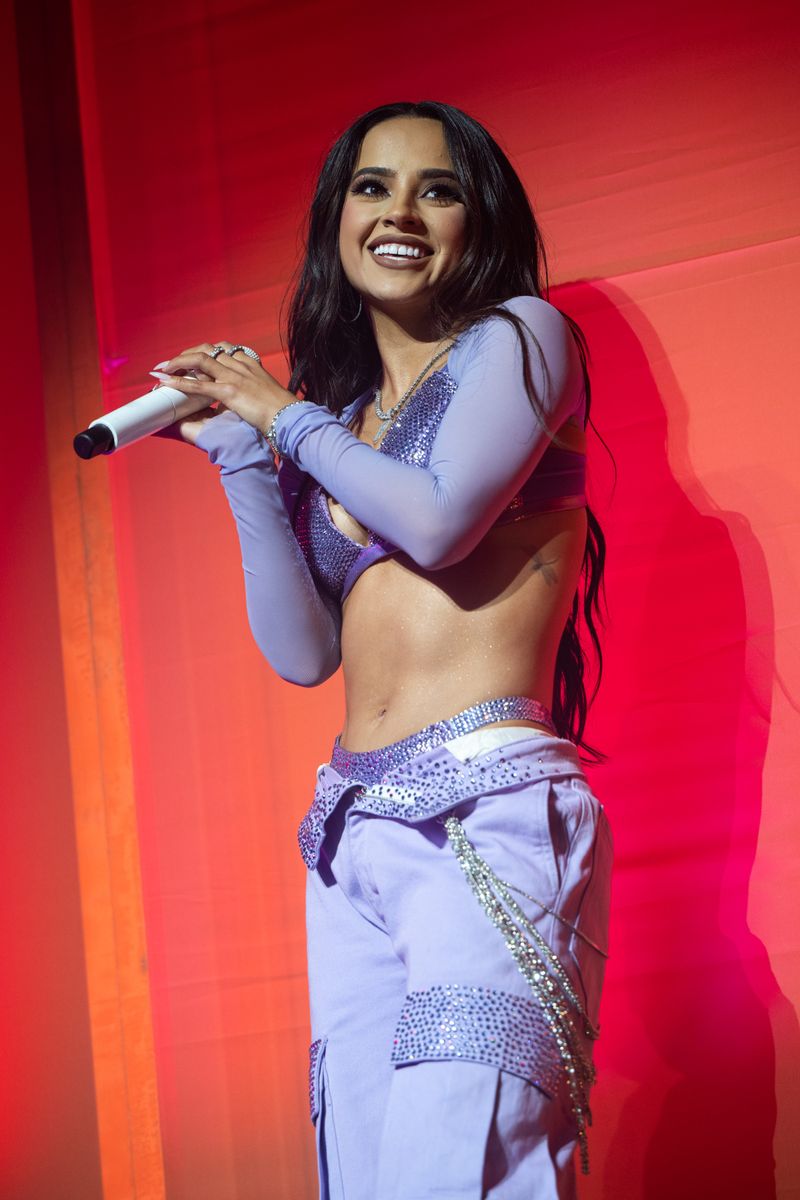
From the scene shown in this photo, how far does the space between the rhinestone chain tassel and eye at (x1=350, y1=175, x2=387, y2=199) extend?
0.82 meters

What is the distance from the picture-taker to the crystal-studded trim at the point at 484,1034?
1149mm

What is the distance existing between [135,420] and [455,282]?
40 centimetres

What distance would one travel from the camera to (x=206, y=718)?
219cm

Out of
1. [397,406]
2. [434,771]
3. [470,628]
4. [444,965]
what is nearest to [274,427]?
[397,406]

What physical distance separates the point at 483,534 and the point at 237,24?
1.36m

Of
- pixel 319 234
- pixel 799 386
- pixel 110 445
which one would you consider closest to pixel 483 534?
pixel 110 445

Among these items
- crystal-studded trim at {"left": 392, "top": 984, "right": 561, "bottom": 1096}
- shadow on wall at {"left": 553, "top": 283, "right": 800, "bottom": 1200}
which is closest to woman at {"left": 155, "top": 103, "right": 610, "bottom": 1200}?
crystal-studded trim at {"left": 392, "top": 984, "right": 561, "bottom": 1096}

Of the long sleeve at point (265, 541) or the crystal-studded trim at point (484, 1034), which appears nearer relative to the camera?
the crystal-studded trim at point (484, 1034)

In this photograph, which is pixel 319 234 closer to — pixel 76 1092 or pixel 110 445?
pixel 110 445

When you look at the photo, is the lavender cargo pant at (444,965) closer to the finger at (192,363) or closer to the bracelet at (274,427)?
the bracelet at (274,427)

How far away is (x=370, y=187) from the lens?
Answer: 5.25 feet

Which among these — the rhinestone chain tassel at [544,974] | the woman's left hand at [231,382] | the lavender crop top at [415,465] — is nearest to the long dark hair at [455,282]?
the lavender crop top at [415,465]

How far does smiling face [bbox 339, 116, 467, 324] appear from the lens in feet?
4.99

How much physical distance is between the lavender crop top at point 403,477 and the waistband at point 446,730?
0.15 metres
